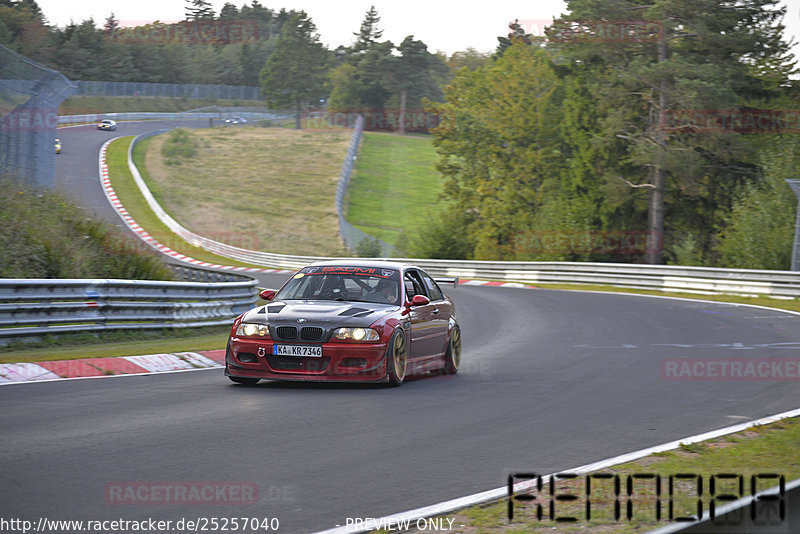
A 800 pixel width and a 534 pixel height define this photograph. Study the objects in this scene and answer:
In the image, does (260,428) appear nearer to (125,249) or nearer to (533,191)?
(125,249)

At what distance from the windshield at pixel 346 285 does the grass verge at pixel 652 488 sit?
4670 mm

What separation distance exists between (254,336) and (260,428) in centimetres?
260

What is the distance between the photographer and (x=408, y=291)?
39.3 ft

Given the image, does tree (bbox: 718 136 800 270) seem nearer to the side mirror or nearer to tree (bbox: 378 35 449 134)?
the side mirror

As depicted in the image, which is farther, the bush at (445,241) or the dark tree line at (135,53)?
the dark tree line at (135,53)

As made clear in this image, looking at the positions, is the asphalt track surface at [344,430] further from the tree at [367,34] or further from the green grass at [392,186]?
the tree at [367,34]

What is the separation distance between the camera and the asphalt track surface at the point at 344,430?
5.68 metres

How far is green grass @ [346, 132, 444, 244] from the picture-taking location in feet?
233

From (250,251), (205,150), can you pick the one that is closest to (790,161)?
(250,251)

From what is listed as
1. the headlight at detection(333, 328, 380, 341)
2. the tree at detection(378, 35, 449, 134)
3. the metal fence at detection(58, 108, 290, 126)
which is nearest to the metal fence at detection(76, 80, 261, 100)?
the metal fence at detection(58, 108, 290, 126)

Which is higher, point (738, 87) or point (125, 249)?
point (738, 87)

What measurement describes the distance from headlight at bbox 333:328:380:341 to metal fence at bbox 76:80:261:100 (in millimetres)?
87497

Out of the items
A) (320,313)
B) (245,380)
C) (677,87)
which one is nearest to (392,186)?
(677,87)

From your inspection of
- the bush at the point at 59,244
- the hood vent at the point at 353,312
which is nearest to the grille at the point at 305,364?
the hood vent at the point at 353,312
